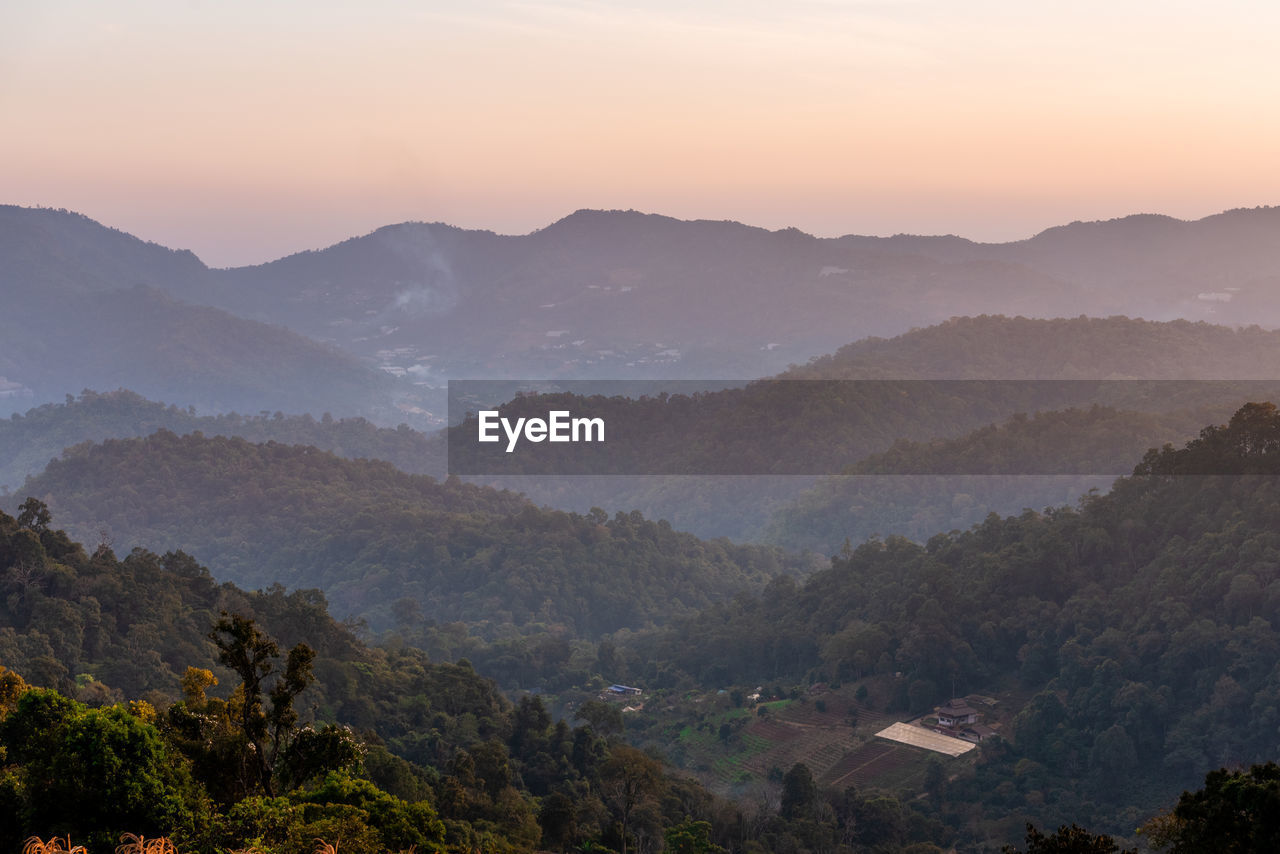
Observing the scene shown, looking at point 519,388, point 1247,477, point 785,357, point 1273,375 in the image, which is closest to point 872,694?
point 1247,477

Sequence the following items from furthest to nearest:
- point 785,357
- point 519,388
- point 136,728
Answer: point 785,357
point 519,388
point 136,728

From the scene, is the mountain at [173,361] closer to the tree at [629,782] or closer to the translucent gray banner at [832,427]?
the translucent gray banner at [832,427]

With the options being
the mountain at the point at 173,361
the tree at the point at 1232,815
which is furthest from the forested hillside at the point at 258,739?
the mountain at the point at 173,361

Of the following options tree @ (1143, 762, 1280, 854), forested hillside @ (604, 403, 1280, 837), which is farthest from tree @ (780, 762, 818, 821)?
tree @ (1143, 762, 1280, 854)

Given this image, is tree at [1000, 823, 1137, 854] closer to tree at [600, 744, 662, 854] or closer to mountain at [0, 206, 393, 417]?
tree at [600, 744, 662, 854]

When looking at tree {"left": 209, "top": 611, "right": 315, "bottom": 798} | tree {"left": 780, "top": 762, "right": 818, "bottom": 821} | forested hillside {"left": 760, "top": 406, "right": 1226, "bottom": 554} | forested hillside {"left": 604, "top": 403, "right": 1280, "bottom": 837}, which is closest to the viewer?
tree {"left": 209, "top": 611, "right": 315, "bottom": 798}

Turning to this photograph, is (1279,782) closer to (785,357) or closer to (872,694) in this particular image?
(872,694)
